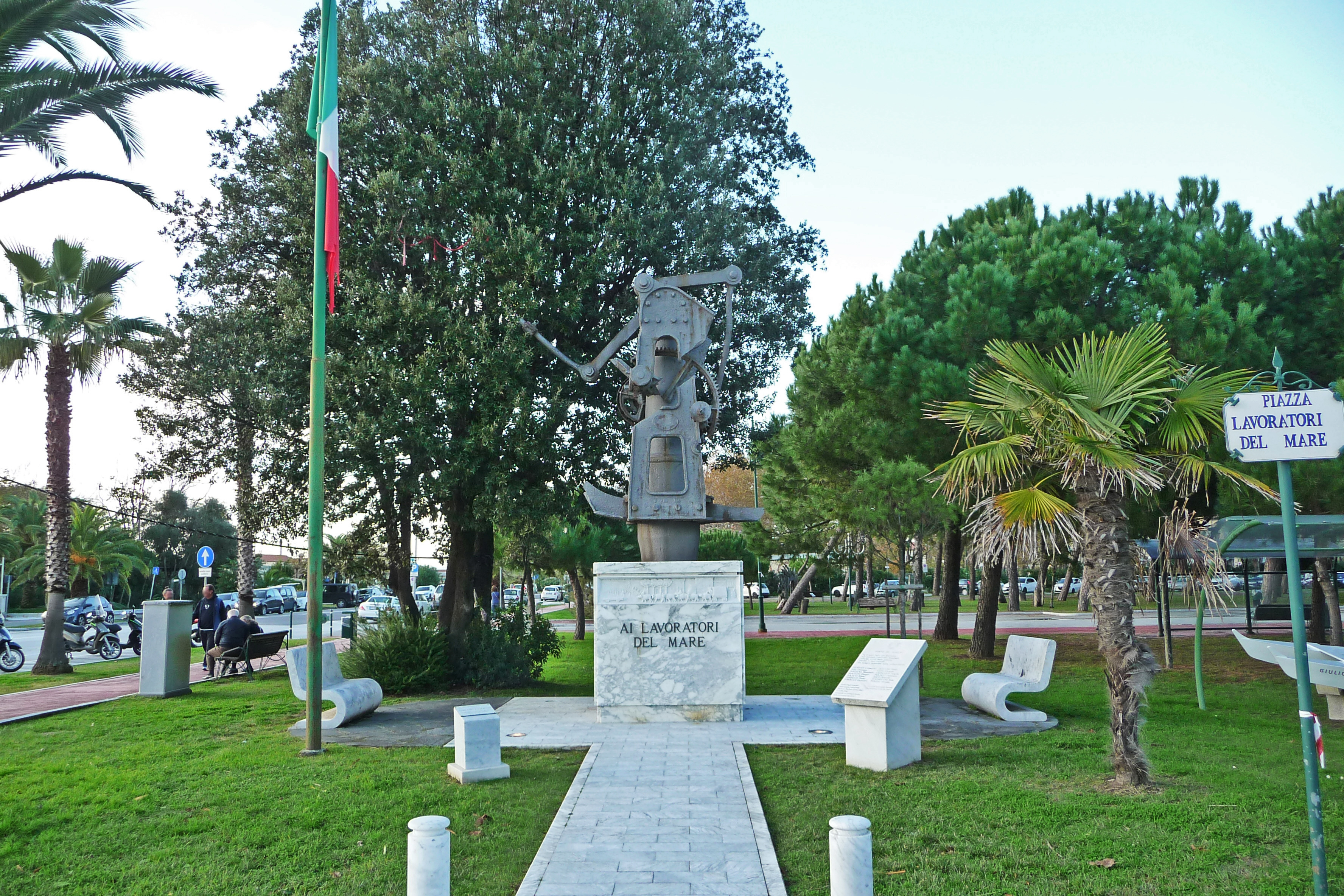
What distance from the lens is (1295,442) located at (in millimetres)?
5246

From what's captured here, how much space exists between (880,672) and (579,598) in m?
18.1

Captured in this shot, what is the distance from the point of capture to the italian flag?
10078 mm

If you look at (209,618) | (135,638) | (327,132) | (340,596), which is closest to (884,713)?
(327,132)

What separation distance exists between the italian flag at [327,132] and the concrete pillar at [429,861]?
7.44 meters

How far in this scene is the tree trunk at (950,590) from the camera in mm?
22141

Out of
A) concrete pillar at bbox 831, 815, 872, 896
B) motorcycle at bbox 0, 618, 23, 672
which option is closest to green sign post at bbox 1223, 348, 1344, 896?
concrete pillar at bbox 831, 815, 872, 896

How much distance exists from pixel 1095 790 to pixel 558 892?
4.42 meters

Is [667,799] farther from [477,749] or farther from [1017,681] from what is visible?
[1017,681]

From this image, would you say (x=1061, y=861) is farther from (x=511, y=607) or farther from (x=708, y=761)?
(x=511, y=607)

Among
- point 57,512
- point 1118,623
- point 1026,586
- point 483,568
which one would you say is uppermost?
point 57,512

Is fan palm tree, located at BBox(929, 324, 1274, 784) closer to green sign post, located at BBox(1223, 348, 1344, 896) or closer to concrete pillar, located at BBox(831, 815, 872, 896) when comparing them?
green sign post, located at BBox(1223, 348, 1344, 896)

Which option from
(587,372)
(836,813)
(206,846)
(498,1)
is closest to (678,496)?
(587,372)

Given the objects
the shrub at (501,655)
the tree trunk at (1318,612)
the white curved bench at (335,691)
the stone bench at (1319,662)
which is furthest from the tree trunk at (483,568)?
the tree trunk at (1318,612)

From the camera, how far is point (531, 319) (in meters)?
14.4
